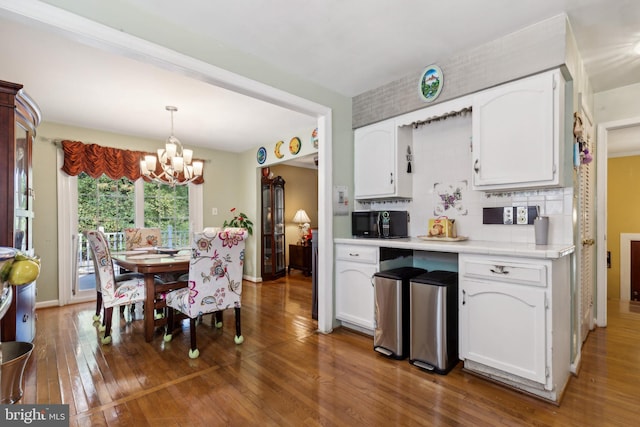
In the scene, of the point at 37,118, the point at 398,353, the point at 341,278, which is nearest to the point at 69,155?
the point at 37,118

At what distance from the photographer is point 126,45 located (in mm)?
1792

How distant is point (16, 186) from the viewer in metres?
2.33

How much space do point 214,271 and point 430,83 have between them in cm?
243

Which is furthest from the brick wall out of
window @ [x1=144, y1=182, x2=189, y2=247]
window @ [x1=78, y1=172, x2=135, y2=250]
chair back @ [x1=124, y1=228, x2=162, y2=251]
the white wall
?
window @ [x1=78, y1=172, x2=135, y2=250]

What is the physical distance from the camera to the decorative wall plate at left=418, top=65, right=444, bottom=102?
8.29 feet

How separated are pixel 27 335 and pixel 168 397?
1.68 m

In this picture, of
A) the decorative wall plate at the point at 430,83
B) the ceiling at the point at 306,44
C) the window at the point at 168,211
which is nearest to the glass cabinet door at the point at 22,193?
the ceiling at the point at 306,44

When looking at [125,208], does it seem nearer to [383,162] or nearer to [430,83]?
[383,162]

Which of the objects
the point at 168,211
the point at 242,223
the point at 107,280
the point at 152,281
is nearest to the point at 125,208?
the point at 168,211

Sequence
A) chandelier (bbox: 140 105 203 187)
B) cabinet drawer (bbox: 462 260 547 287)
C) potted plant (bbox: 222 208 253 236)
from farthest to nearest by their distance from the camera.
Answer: potted plant (bbox: 222 208 253 236), chandelier (bbox: 140 105 203 187), cabinet drawer (bbox: 462 260 547 287)

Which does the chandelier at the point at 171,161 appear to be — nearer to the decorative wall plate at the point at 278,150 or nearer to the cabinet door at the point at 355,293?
the decorative wall plate at the point at 278,150

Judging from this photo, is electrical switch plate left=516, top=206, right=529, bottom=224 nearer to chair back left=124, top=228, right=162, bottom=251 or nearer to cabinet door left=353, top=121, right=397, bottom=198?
cabinet door left=353, top=121, right=397, bottom=198

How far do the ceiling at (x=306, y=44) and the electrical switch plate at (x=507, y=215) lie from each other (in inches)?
50.6

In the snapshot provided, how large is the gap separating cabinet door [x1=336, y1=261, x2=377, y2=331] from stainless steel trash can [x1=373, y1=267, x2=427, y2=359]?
8.1 inches
